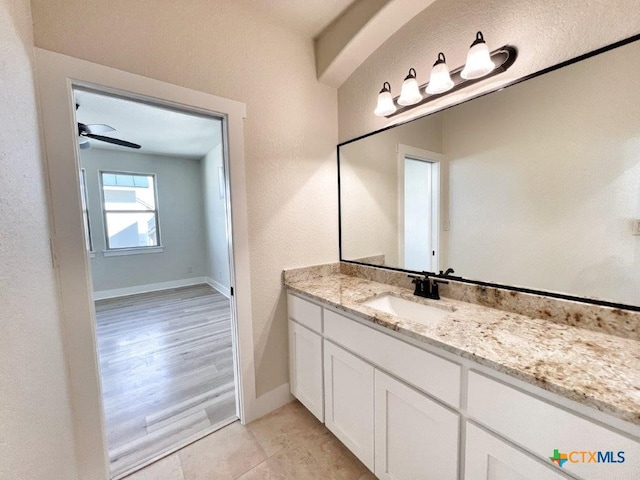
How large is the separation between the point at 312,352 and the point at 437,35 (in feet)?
6.44

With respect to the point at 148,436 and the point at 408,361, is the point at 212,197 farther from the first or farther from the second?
the point at 408,361

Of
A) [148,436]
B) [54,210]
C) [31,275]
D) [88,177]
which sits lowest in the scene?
[148,436]

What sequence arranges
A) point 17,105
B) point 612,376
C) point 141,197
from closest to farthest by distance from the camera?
1. point 612,376
2. point 17,105
3. point 141,197

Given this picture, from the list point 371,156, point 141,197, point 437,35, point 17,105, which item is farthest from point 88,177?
point 437,35

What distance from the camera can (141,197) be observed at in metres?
4.79

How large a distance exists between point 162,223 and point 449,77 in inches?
203

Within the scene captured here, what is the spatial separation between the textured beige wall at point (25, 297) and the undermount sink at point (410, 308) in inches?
51.0

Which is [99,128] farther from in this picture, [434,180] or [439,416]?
[439,416]

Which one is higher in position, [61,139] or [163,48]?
[163,48]

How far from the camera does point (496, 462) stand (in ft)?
2.75

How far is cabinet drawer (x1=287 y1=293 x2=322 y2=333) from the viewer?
A: 1570mm

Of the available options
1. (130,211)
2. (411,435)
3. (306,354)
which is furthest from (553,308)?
(130,211)

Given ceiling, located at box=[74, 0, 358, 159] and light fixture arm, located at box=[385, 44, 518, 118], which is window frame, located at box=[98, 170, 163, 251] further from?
light fixture arm, located at box=[385, 44, 518, 118]

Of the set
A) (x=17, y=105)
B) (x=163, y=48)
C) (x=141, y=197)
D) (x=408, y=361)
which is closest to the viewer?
(x=17, y=105)
